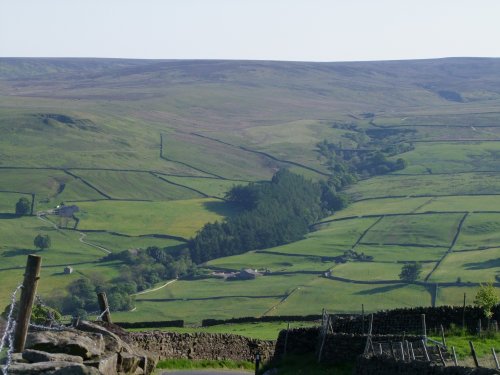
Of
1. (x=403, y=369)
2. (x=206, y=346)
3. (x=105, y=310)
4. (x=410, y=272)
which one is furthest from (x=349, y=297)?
(x=403, y=369)

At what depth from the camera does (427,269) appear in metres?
147

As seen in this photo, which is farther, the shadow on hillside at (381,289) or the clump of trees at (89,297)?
the clump of trees at (89,297)

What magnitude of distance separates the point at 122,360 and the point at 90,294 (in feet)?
360

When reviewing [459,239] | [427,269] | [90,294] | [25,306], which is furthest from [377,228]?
[25,306]

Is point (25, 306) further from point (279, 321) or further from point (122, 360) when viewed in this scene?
point (279, 321)

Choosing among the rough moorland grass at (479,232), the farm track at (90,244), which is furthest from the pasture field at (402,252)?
the farm track at (90,244)

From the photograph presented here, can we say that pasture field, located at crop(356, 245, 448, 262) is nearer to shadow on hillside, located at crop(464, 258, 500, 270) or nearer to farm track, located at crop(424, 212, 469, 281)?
farm track, located at crop(424, 212, 469, 281)

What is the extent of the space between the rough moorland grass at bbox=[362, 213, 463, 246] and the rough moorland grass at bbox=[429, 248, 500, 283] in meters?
10.5

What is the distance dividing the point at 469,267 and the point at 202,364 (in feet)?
361

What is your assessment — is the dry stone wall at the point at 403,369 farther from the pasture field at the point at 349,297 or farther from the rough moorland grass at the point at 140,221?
the rough moorland grass at the point at 140,221

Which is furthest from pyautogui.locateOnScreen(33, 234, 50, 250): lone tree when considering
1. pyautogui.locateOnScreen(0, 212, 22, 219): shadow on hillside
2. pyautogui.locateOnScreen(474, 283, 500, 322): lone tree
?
pyautogui.locateOnScreen(474, 283, 500, 322): lone tree

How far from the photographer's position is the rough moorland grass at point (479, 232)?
535 feet

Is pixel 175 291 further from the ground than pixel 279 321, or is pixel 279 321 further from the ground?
pixel 279 321

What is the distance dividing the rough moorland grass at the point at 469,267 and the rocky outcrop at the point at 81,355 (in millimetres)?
102552
